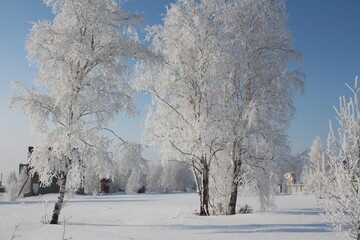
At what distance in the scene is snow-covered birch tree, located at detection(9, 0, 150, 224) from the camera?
1058 centimetres

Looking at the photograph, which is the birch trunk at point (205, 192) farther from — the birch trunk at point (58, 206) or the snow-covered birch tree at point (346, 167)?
the snow-covered birch tree at point (346, 167)

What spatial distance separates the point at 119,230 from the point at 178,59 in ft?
25.9

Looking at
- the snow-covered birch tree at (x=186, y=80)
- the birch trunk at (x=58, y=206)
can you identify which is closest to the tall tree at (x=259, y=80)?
the snow-covered birch tree at (x=186, y=80)

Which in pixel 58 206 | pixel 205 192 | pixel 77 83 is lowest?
pixel 58 206

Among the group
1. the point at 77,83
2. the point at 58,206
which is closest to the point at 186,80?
the point at 77,83

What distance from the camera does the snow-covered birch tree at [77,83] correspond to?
34.7 feet

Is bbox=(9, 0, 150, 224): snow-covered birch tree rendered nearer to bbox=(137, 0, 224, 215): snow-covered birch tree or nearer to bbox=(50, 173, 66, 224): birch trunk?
bbox=(50, 173, 66, 224): birch trunk

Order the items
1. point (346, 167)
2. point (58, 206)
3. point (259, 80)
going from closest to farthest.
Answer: point (346, 167)
point (58, 206)
point (259, 80)

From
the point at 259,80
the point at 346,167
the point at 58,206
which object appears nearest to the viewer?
the point at 346,167

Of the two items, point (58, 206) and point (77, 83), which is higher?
point (77, 83)

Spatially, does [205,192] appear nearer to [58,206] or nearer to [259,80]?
[259,80]

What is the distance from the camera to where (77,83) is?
11219mm

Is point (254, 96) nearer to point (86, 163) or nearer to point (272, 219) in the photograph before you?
point (272, 219)

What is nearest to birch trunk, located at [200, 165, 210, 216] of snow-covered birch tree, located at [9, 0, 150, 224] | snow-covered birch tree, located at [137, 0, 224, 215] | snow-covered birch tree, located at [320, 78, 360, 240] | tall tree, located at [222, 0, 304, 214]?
snow-covered birch tree, located at [137, 0, 224, 215]
